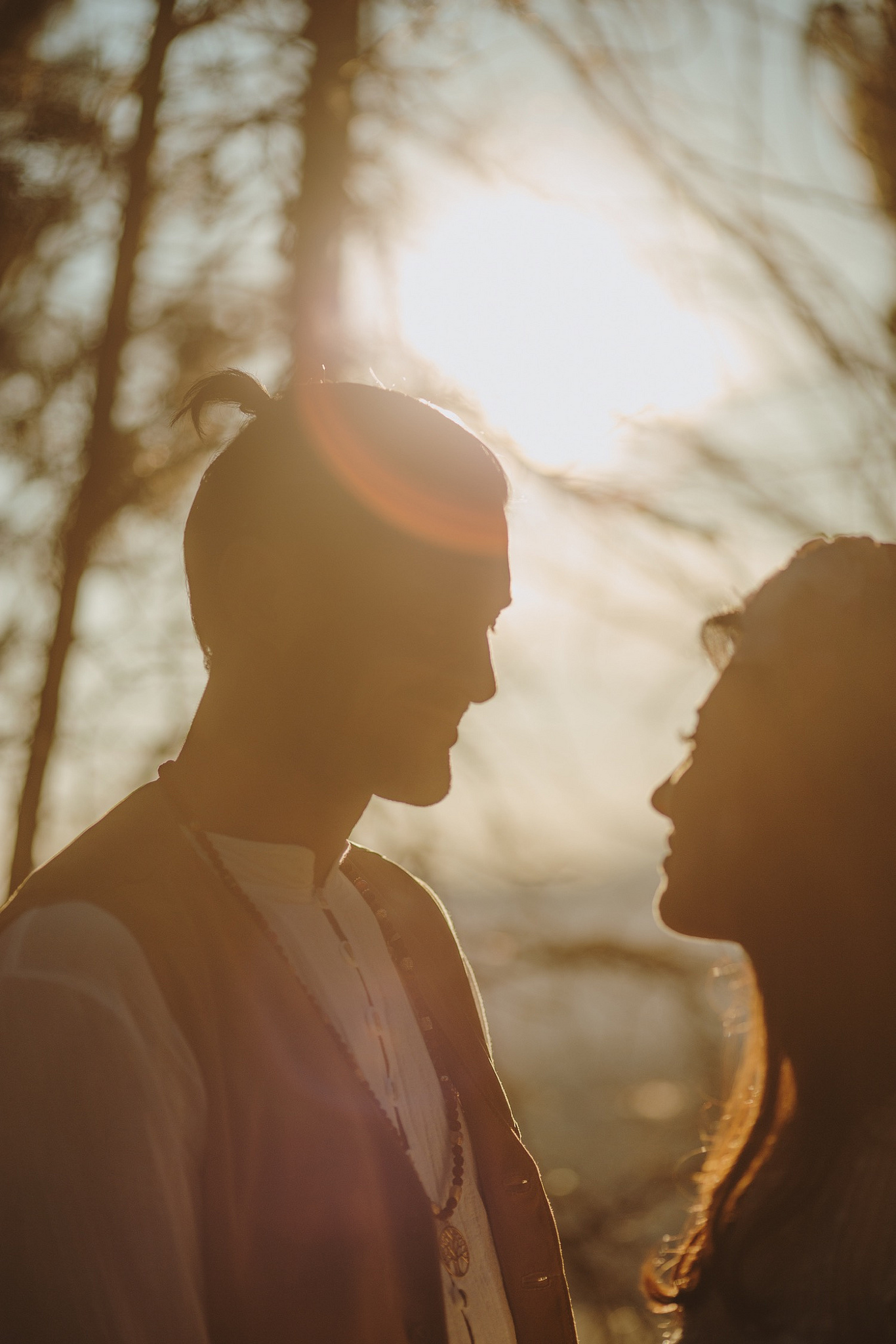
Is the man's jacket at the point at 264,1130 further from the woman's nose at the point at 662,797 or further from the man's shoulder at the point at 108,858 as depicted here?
the woman's nose at the point at 662,797

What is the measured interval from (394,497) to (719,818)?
33.3 inches

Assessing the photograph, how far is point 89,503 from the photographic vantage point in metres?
3.96

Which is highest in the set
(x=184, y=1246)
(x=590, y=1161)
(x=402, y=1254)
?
(x=184, y=1246)

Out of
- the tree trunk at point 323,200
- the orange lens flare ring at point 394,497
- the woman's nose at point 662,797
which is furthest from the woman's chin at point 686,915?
the tree trunk at point 323,200

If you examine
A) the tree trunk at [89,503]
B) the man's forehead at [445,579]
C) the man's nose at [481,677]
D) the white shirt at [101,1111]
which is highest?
the man's forehead at [445,579]

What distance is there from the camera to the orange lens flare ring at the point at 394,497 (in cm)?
169

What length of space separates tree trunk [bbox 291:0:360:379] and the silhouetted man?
2582 mm

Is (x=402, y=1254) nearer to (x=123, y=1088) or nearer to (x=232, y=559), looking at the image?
(x=123, y=1088)

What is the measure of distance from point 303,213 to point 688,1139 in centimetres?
506

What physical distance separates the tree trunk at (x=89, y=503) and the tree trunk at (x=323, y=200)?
2.05 feet

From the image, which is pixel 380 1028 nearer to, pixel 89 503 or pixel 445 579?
pixel 445 579

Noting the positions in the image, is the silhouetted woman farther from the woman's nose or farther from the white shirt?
the white shirt

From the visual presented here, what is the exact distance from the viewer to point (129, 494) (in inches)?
168

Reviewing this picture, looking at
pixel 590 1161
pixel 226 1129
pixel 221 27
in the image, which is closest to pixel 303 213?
pixel 221 27
